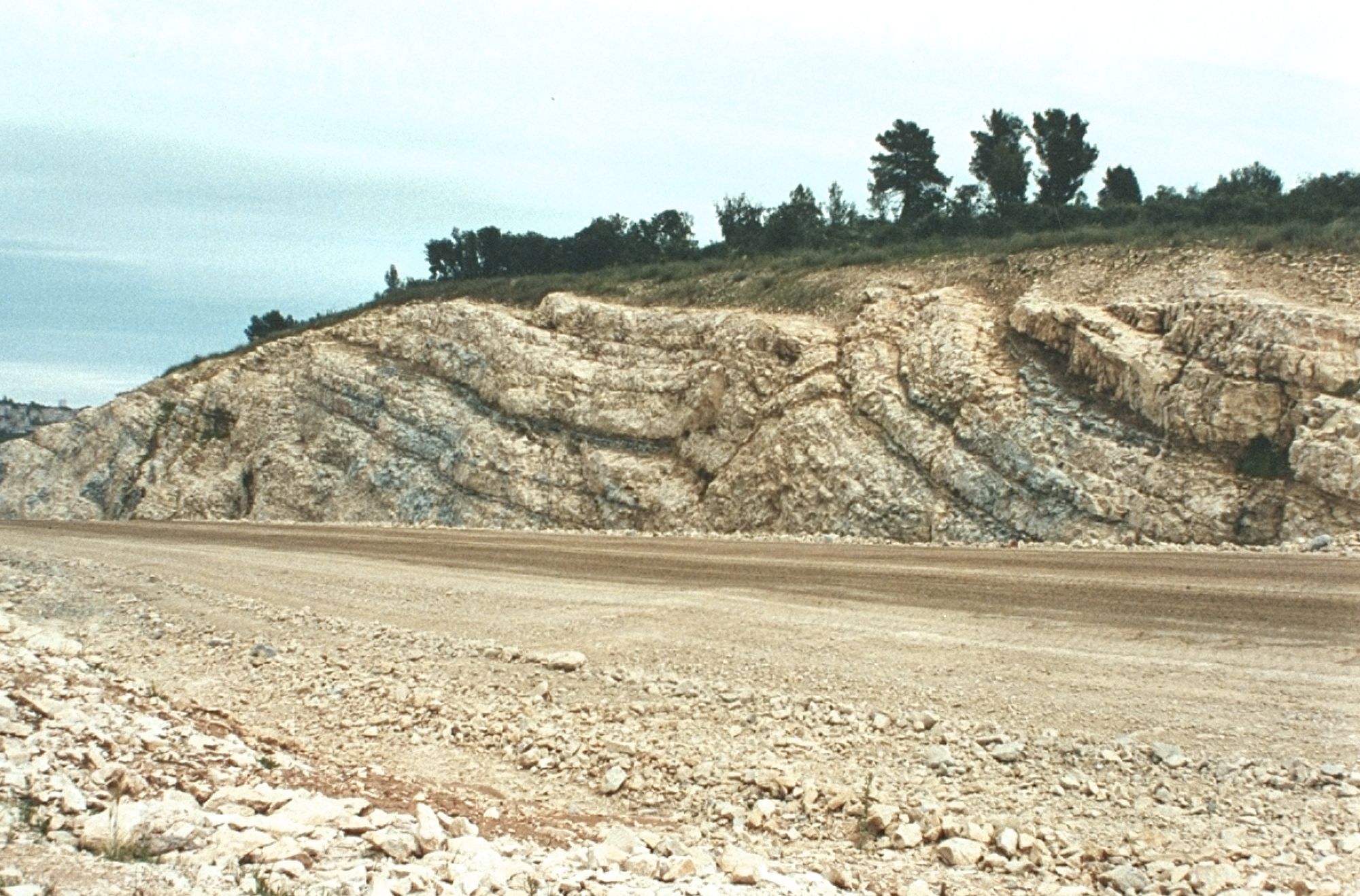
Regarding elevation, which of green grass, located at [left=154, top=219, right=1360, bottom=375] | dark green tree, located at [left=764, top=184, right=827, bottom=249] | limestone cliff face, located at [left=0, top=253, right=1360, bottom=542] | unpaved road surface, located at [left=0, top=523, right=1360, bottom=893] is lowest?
unpaved road surface, located at [left=0, top=523, right=1360, bottom=893]

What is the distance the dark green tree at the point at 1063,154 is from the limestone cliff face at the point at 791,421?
16.3 m

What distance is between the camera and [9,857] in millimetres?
4695

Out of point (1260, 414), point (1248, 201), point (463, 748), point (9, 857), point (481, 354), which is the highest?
point (1248, 201)

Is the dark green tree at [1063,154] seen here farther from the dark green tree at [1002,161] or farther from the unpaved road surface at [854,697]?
the unpaved road surface at [854,697]

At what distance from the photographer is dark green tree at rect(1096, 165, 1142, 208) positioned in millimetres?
40531

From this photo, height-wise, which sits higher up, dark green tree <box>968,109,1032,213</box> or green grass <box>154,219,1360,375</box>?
dark green tree <box>968,109,1032,213</box>

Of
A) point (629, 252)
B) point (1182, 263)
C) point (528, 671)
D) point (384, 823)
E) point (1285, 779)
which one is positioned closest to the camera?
point (384, 823)

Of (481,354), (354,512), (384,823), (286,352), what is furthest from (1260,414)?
(286,352)

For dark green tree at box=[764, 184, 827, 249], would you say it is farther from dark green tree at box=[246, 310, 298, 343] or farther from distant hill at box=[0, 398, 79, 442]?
distant hill at box=[0, 398, 79, 442]

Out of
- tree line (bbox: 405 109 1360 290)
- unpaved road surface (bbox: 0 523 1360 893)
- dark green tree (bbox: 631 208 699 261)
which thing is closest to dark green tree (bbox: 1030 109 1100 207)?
tree line (bbox: 405 109 1360 290)

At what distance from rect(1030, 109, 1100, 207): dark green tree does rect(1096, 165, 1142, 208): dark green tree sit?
127cm

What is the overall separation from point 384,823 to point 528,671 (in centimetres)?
411

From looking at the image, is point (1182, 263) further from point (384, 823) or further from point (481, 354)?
point (384, 823)

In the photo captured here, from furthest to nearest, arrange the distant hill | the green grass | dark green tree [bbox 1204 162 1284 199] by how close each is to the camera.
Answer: the distant hill, dark green tree [bbox 1204 162 1284 199], the green grass
